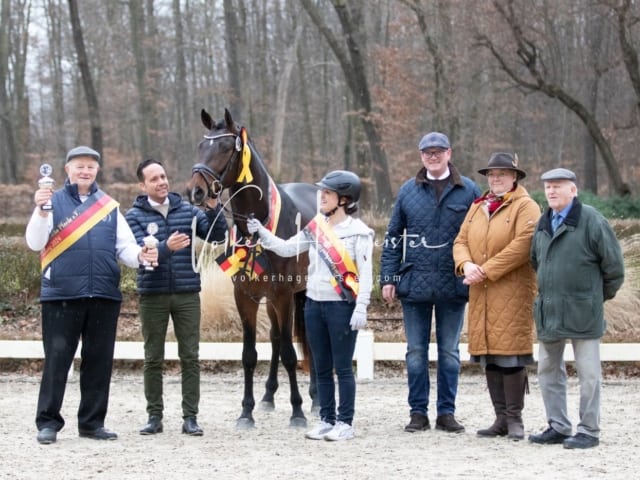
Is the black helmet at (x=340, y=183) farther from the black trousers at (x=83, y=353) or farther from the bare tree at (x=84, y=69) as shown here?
the bare tree at (x=84, y=69)

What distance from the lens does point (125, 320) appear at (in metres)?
12.0

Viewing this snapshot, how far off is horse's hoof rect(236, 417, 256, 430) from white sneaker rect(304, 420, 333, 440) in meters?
0.68

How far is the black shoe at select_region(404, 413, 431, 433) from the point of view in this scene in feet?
22.1

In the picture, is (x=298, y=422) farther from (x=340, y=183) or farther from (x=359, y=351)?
(x=359, y=351)

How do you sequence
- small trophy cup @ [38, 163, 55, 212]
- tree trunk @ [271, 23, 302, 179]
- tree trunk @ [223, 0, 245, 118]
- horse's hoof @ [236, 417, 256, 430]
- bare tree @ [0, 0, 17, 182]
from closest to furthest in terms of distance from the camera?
1. small trophy cup @ [38, 163, 55, 212]
2. horse's hoof @ [236, 417, 256, 430]
3. tree trunk @ [223, 0, 245, 118]
4. bare tree @ [0, 0, 17, 182]
5. tree trunk @ [271, 23, 302, 179]

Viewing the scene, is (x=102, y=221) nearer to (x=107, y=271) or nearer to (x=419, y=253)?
(x=107, y=271)

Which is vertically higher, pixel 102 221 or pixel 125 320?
pixel 102 221

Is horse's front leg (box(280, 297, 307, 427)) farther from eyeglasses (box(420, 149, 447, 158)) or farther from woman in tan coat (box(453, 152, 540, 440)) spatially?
eyeglasses (box(420, 149, 447, 158))

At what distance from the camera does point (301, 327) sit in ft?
27.1

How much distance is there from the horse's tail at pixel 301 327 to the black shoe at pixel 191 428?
66.4 inches

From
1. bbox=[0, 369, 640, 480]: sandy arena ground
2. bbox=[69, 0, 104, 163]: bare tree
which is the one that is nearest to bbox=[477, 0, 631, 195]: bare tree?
bbox=[69, 0, 104, 163]: bare tree

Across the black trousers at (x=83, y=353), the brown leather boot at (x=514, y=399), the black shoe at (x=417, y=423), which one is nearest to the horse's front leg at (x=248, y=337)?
the black trousers at (x=83, y=353)

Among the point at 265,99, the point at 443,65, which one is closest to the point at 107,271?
the point at 443,65

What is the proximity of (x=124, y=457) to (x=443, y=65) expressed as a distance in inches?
678
